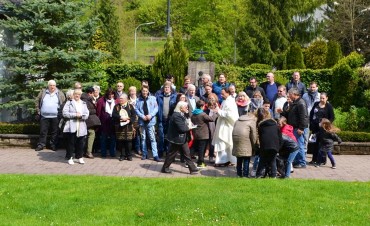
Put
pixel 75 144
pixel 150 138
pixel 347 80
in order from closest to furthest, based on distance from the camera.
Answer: pixel 75 144 < pixel 150 138 < pixel 347 80

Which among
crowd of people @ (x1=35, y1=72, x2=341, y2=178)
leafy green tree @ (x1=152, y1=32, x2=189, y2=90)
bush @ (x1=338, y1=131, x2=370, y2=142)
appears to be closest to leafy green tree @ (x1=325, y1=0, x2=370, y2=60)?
leafy green tree @ (x1=152, y1=32, x2=189, y2=90)

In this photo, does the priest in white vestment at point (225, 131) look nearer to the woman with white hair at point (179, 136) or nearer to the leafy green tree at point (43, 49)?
the woman with white hair at point (179, 136)

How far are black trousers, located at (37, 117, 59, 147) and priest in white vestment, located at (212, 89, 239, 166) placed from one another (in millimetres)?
4744

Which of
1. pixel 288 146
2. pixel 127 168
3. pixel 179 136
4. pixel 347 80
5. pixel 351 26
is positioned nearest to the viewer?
pixel 288 146

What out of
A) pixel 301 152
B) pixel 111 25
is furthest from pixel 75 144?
A: pixel 111 25

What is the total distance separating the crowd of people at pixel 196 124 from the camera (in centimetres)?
1184

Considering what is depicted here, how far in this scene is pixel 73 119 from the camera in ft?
43.2

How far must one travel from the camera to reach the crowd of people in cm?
1184

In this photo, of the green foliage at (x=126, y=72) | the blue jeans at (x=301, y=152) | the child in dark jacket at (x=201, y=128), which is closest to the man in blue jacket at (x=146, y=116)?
the child in dark jacket at (x=201, y=128)

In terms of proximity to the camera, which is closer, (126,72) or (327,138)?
(327,138)

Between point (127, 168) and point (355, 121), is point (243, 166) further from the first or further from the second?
point (355, 121)

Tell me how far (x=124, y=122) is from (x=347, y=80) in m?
10.6

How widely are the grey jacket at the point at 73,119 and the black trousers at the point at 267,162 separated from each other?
174 inches

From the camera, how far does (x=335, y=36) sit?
1604 inches
